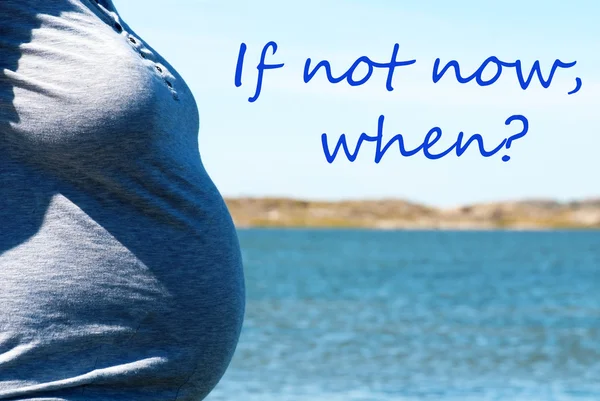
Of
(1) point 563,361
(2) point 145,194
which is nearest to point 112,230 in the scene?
(2) point 145,194

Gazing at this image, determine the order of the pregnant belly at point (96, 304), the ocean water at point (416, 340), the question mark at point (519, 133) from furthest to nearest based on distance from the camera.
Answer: the ocean water at point (416, 340), the question mark at point (519, 133), the pregnant belly at point (96, 304)

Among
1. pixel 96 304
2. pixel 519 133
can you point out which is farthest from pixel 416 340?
pixel 96 304

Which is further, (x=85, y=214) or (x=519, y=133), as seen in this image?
(x=519, y=133)

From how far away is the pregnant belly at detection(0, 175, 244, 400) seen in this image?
1.17 metres

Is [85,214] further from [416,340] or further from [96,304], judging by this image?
[416,340]

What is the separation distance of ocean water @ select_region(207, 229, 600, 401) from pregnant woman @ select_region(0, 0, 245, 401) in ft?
31.8

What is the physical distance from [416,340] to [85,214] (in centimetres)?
1778

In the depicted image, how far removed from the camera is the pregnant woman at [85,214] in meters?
1.18

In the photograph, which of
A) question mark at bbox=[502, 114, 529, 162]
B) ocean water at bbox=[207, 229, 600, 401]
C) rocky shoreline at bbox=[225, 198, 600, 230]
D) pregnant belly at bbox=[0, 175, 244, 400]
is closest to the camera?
pregnant belly at bbox=[0, 175, 244, 400]

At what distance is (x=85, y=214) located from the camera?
121cm

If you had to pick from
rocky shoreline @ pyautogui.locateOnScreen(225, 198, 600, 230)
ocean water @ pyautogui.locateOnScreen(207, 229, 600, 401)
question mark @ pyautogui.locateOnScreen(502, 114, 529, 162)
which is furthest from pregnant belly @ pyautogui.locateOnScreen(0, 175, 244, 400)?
rocky shoreline @ pyautogui.locateOnScreen(225, 198, 600, 230)

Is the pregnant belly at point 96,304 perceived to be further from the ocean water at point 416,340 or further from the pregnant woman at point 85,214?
the ocean water at point 416,340

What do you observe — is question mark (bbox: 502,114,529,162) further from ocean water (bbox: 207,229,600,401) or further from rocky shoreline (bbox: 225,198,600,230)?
rocky shoreline (bbox: 225,198,600,230)

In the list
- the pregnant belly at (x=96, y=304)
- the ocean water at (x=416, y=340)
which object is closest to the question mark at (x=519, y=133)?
the pregnant belly at (x=96, y=304)
